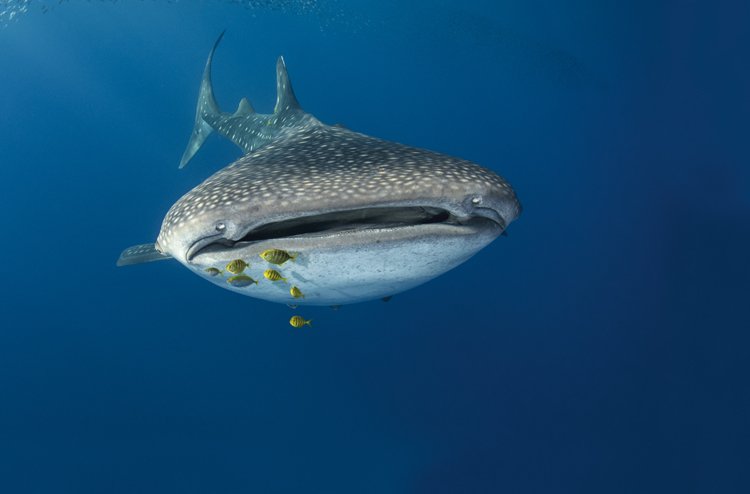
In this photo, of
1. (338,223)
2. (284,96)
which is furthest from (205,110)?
(338,223)

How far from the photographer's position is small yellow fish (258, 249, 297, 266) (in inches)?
101

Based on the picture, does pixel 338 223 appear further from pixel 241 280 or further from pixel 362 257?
pixel 241 280

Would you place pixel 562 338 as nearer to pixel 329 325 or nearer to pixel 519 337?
pixel 519 337

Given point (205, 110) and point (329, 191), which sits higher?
point (205, 110)

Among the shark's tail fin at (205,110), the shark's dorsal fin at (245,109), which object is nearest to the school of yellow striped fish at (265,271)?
the shark's dorsal fin at (245,109)

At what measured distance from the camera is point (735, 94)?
16719 mm

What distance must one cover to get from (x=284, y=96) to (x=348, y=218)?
13.8ft

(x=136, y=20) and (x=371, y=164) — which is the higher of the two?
(x=136, y=20)

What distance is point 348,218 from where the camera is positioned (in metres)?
2.77

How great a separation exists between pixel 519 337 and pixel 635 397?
9.07 feet

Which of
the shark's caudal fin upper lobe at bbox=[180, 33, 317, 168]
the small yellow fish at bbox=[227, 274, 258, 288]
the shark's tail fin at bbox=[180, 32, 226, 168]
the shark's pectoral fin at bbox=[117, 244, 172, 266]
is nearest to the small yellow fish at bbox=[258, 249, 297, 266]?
the small yellow fish at bbox=[227, 274, 258, 288]

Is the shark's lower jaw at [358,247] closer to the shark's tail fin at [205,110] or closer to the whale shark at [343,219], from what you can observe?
the whale shark at [343,219]

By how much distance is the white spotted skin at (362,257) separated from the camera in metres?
2.53

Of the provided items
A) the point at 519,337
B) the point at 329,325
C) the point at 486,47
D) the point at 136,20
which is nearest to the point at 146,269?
the point at 329,325
